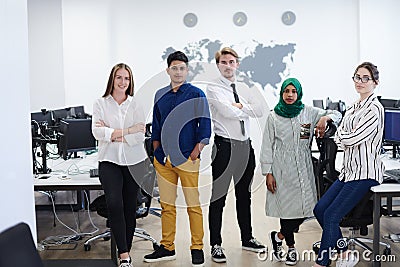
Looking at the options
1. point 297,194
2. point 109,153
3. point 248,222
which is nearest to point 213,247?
point 248,222

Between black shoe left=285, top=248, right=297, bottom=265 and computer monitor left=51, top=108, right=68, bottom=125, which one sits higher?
computer monitor left=51, top=108, right=68, bottom=125

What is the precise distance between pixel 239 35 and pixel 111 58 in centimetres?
197

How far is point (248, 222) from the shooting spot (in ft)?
13.7

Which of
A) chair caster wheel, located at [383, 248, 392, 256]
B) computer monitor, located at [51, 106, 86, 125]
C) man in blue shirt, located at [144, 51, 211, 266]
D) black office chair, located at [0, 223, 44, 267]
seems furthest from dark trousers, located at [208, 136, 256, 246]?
computer monitor, located at [51, 106, 86, 125]

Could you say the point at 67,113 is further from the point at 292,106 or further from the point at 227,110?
the point at 292,106

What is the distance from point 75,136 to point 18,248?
2448 mm

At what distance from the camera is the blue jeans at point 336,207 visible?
11.0 ft

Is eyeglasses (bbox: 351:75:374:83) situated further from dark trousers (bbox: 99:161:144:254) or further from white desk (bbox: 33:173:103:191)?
white desk (bbox: 33:173:103:191)

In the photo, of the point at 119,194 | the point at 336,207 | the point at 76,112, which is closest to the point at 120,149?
the point at 119,194

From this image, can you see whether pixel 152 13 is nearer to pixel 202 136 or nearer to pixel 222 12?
pixel 222 12

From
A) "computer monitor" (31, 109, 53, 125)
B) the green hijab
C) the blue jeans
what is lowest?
the blue jeans

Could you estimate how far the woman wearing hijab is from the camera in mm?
3672

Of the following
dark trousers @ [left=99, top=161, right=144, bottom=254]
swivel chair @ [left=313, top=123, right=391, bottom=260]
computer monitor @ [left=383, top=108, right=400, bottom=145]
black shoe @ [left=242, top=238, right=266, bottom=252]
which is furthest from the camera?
computer monitor @ [left=383, top=108, right=400, bottom=145]

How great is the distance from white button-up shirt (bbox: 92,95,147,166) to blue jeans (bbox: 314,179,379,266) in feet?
4.21
